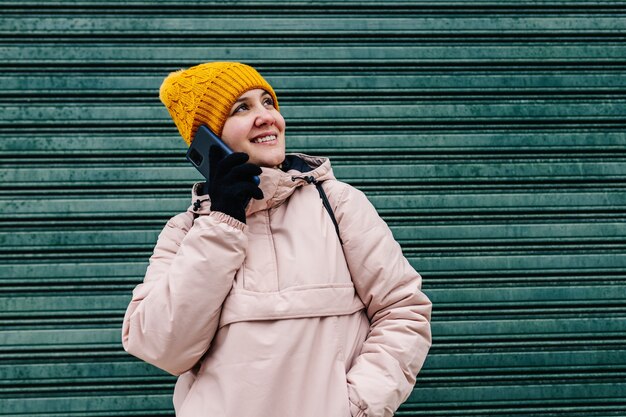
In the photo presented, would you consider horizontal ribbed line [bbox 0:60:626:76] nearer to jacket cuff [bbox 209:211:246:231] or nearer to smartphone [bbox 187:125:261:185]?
smartphone [bbox 187:125:261:185]

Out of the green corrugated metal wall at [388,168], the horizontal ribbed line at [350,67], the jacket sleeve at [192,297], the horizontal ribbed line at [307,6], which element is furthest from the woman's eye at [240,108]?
the horizontal ribbed line at [307,6]

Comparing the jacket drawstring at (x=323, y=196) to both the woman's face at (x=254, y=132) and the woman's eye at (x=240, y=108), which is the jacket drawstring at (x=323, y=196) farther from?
the woman's eye at (x=240, y=108)

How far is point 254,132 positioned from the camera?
7.07 feet

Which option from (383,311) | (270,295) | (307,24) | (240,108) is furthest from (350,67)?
(270,295)

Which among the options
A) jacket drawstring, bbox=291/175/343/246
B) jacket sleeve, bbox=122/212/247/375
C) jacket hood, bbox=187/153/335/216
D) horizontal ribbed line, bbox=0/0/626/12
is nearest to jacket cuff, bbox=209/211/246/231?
jacket sleeve, bbox=122/212/247/375

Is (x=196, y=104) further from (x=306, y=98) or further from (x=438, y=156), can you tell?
(x=438, y=156)

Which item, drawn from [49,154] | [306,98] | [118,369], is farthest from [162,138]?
[118,369]

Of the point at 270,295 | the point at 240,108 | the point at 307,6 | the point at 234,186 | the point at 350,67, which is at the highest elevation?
the point at 307,6

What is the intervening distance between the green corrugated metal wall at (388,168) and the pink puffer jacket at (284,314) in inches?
69.3

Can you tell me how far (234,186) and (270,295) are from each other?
362 millimetres

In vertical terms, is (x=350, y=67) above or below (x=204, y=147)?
above

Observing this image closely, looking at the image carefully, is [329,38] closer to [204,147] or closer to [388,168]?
[388,168]

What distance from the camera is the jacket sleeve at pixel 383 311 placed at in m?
1.98

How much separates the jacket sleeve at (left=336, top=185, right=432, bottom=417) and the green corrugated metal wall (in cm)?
173
